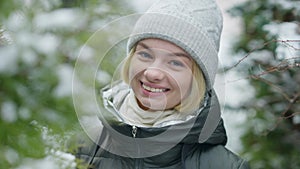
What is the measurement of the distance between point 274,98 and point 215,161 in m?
0.71

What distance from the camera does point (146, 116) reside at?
1.11m

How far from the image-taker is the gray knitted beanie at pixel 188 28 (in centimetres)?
105

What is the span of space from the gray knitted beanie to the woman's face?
0.02m

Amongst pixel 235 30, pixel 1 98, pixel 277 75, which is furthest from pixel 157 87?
pixel 235 30

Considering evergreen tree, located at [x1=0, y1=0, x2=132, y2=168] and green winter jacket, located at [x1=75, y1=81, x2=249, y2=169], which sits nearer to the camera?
evergreen tree, located at [x1=0, y1=0, x2=132, y2=168]

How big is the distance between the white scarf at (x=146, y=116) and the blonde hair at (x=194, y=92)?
18 mm

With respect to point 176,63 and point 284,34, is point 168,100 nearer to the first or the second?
point 176,63

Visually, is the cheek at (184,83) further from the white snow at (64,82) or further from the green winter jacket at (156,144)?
the white snow at (64,82)

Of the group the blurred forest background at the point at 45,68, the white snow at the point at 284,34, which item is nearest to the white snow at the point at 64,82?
the blurred forest background at the point at 45,68

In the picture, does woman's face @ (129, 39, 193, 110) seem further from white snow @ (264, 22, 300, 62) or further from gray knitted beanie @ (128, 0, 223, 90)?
white snow @ (264, 22, 300, 62)

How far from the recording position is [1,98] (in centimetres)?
87

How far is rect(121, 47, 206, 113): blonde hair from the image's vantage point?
3.59 ft

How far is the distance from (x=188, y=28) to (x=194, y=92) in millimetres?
126

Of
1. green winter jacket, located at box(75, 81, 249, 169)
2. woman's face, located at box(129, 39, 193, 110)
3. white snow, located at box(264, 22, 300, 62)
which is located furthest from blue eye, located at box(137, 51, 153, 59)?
white snow, located at box(264, 22, 300, 62)
